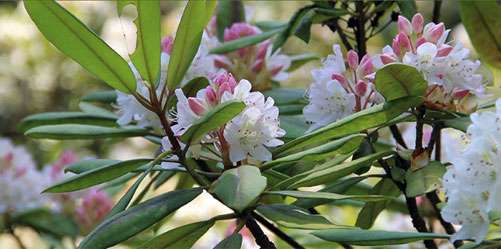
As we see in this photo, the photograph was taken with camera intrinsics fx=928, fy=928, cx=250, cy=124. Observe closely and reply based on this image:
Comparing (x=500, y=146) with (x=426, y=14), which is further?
(x=426, y=14)

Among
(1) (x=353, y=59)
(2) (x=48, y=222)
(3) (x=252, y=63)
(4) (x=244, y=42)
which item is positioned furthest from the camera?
(2) (x=48, y=222)

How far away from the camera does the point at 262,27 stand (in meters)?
1.80

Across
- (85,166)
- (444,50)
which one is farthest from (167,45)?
(444,50)

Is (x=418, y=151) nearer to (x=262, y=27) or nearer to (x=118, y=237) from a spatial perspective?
(x=118, y=237)

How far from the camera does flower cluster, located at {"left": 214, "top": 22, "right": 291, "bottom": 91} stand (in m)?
1.62

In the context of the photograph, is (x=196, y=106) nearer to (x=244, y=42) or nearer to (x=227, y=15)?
(x=244, y=42)

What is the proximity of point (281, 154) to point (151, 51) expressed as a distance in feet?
0.70

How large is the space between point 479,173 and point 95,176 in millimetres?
444

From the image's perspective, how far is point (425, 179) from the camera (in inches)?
43.3

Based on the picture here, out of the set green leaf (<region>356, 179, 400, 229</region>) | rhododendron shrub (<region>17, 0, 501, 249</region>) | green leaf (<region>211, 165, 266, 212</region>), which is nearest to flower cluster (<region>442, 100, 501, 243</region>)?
rhododendron shrub (<region>17, 0, 501, 249</region>)

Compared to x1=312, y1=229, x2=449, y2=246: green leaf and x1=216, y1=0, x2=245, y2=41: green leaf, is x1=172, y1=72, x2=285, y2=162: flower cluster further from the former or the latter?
x1=216, y1=0, x2=245, y2=41: green leaf

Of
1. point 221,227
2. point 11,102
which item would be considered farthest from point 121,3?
point 11,102

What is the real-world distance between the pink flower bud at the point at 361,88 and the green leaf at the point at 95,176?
0.28m

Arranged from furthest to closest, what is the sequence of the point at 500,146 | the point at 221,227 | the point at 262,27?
the point at 221,227 < the point at 262,27 < the point at 500,146
